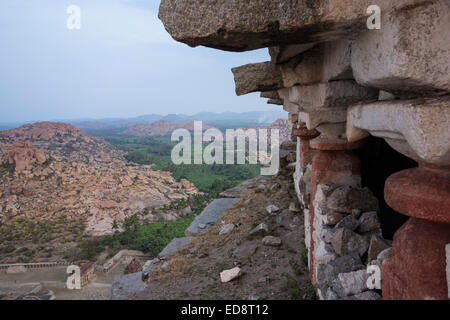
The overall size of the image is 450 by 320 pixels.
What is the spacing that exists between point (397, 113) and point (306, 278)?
112 inches

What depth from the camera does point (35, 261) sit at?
20.8 meters

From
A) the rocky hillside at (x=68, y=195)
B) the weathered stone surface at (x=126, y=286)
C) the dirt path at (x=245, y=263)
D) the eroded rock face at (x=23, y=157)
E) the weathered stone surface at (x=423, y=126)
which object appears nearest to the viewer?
the weathered stone surface at (x=423, y=126)

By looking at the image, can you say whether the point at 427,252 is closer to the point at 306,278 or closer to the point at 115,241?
the point at 306,278

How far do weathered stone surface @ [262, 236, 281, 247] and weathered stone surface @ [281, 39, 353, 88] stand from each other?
2390mm

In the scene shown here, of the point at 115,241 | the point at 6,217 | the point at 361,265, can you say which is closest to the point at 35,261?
the point at 115,241

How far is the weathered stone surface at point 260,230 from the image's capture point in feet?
16.1

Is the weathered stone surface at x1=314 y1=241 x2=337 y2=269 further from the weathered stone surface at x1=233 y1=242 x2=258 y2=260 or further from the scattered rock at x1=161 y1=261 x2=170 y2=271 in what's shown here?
the scattered rock at x1=161 y1=261 x2=170 y2=271

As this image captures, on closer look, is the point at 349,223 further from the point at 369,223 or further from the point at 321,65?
the point at 321,65

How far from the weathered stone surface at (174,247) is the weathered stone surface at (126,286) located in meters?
0.63

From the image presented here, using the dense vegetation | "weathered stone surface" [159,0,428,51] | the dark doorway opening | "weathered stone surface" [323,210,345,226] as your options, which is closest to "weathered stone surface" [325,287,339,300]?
"weathered stone surface" [323,210,345,226]

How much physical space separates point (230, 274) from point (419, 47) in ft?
11.4

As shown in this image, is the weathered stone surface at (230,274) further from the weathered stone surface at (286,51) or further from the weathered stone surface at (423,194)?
the weathered stone surface at (423,194)

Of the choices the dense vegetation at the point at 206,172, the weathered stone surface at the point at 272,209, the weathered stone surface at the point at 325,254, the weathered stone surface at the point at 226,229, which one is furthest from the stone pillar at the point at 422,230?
the dense vegetation at the point at 206,172

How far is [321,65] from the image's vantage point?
2527 mm
